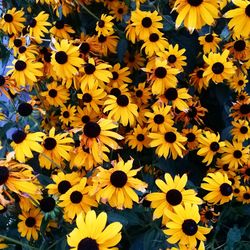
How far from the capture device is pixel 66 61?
1506mm

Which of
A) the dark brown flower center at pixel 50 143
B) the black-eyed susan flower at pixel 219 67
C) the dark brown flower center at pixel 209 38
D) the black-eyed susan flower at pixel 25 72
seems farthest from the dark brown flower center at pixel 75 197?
the dark brown flower center at pixel 209 38

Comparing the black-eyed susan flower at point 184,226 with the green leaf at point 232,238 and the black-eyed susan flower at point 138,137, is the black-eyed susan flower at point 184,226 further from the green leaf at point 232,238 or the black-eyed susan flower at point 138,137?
the black-eyed susan flower at point 138,137

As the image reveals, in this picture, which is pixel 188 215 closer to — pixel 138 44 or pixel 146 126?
pixel 146 126

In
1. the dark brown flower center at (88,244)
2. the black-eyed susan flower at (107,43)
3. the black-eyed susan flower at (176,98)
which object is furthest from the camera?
the black-eyed susan flower at (107,43)

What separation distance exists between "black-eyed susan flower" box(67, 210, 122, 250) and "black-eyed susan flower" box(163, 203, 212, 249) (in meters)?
0.19

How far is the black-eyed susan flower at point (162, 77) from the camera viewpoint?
1.49 meters

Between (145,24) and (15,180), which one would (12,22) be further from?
(15,180)

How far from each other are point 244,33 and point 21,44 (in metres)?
0.81

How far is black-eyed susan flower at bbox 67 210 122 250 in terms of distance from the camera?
859 millimetres

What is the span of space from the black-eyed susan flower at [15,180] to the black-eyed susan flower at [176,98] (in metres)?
0.56

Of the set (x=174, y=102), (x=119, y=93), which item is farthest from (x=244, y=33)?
(x=119, y=93)

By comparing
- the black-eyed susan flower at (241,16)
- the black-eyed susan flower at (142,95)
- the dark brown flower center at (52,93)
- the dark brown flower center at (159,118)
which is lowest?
the black-eyed susan flower at (142,95)

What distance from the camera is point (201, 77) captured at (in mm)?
1670

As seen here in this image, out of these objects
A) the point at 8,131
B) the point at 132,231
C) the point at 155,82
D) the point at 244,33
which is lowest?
the point at 132,231
